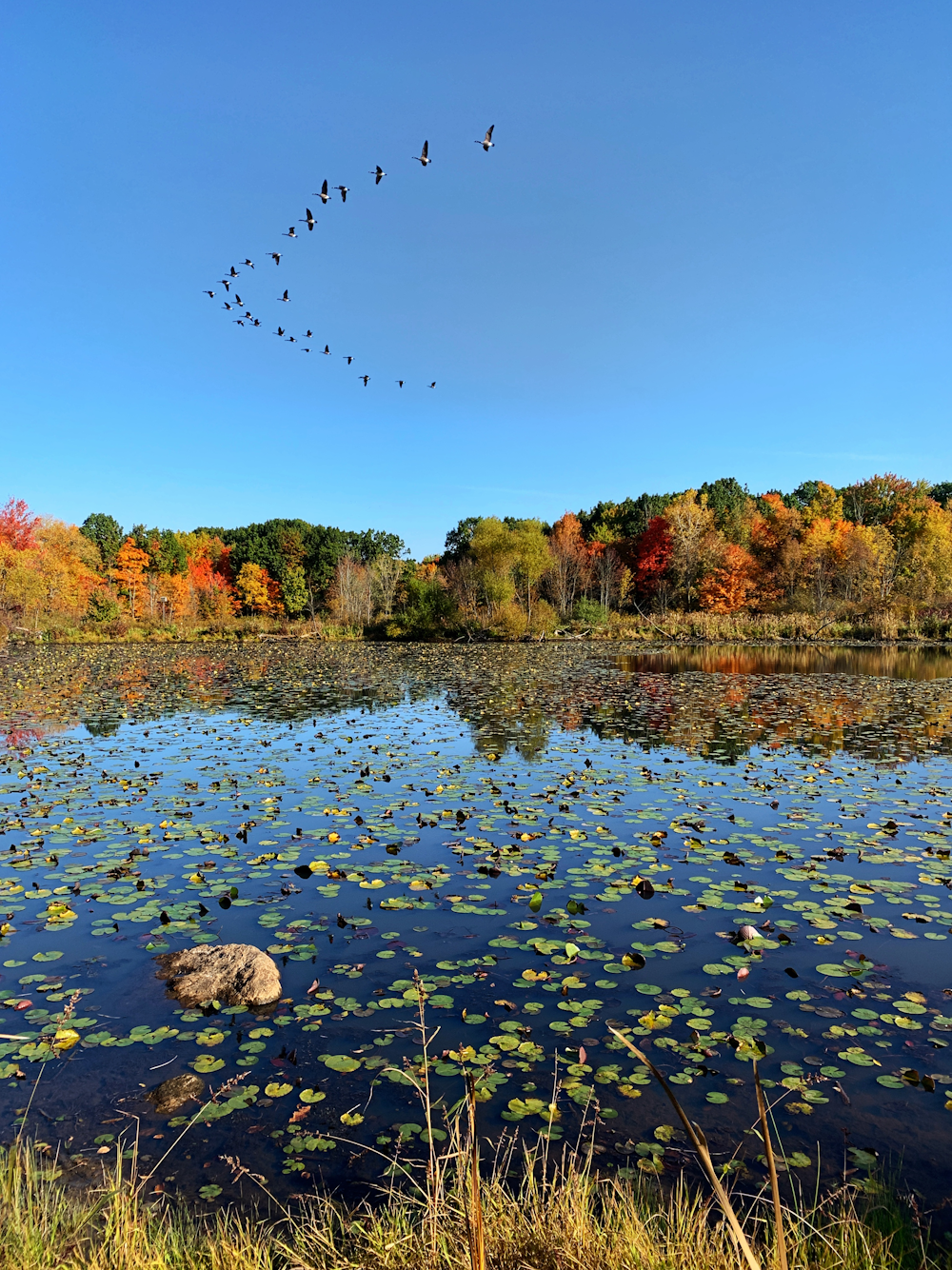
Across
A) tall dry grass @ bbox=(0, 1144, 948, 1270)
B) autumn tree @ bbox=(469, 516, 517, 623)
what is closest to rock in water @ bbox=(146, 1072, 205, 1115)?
tall dry grass @ bbox=(0, 1144, 948, 1270)

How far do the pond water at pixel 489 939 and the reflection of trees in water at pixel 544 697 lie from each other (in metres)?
0.62

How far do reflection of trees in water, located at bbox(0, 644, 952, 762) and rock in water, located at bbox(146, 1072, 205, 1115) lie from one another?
8917 millimetres

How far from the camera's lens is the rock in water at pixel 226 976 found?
474 cm

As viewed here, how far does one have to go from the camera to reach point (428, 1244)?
7.98 ft

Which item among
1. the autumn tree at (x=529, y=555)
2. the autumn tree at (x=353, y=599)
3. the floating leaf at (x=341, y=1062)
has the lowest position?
the floating leaf at (x=341, y=1062)

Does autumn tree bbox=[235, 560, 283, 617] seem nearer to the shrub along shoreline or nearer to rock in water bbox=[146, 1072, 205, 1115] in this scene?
the shrub along shoreline

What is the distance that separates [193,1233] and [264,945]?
109 inches

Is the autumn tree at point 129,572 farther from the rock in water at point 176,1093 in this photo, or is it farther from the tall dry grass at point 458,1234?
the tall dry grass at point 458,1234

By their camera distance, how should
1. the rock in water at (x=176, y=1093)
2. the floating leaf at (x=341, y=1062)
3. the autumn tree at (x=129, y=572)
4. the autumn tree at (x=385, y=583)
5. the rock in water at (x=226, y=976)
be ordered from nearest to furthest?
1. the rock in water at (x=176, y=1093)
2. the floating leaf at (x=341, y=1062)
3. the rock in water at (x=226, y=976)
4. the autumn tree at (x=385, y=583)
5. the autumn tree at (x=129, y=572)

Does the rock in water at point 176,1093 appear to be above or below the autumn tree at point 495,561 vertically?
below

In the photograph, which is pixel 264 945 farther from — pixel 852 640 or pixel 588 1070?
pixel 852 640

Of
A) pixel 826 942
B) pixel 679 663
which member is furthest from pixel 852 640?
pixel 826 942

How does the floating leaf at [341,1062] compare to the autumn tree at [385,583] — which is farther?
the autumn tree at [385,583]

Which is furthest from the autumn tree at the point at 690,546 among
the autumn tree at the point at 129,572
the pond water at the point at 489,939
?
the autumn tree at the point at 129,572
